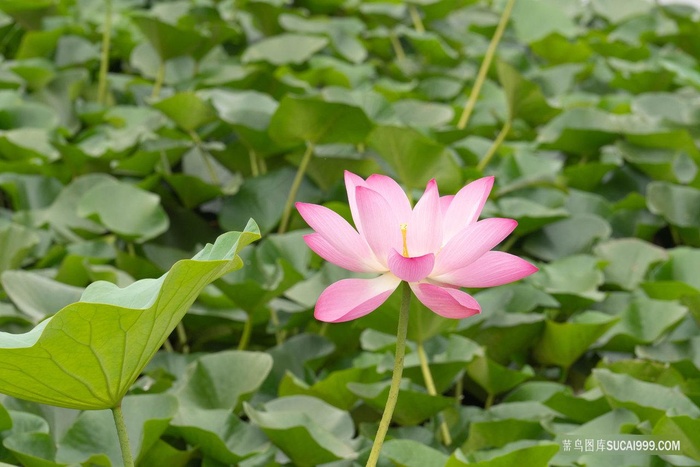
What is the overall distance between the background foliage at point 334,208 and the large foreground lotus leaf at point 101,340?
183 mm

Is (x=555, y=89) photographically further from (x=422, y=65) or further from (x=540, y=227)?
(x=540, y=227)

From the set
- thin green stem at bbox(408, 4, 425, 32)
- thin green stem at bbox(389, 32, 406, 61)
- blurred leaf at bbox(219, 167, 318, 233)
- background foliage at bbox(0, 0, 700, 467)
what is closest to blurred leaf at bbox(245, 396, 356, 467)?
background foliage at bbox(0, 0, 700, 467)

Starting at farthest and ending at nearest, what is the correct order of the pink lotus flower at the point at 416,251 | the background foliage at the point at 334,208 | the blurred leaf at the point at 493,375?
1. the blurred leaf at the point at 493,375
2. the background foliage at the point at 334,208
3. the pink lotus flower at the point at 416,251

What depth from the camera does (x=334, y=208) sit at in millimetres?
1110

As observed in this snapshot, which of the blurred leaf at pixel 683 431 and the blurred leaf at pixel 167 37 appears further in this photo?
the blurred leaf at pixel 167 37

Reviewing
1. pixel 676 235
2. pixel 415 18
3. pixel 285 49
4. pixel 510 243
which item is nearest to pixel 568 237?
pixel 510 243

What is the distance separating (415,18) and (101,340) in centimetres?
148

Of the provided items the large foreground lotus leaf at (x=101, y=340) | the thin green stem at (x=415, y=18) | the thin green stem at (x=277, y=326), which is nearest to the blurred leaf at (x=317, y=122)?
the thin green stem at (x=277, y=326)

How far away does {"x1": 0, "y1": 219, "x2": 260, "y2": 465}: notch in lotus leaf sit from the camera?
1.70 feet

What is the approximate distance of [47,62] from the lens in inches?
60.0

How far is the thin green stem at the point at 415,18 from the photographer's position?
1889mm

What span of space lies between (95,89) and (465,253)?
3.79ft

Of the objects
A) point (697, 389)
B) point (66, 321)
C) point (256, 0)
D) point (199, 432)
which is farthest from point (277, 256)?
point (256, 0)

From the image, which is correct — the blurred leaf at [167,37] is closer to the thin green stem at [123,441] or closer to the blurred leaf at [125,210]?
the blurred leaf at [125,210]
